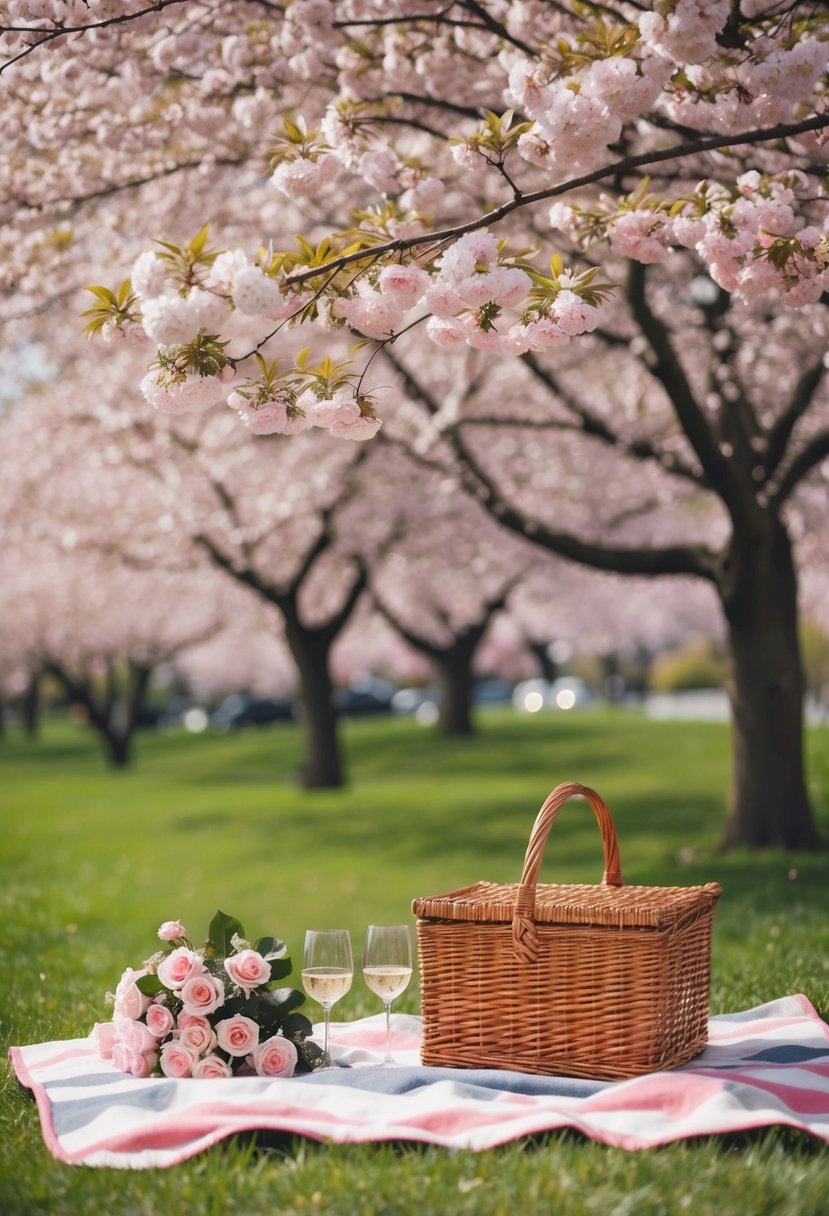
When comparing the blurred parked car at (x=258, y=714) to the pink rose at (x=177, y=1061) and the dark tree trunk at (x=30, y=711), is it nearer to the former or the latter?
the dark tree trunk at (x=30, y=711)

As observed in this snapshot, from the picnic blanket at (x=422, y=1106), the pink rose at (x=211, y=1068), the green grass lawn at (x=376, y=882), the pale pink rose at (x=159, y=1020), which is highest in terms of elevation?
the pale pink rose at (x=159, y=1020)

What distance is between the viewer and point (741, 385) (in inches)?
484

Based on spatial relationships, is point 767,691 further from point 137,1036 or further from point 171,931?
point 137,1036

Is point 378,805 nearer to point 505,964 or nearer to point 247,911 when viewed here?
point 247,911

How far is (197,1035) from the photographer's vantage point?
474cm

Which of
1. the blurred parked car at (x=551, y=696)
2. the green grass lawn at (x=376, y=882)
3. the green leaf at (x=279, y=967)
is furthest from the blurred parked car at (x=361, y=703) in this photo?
the green leaf at (x=279, y=967)

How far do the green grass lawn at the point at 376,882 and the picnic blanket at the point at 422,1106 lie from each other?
7cm

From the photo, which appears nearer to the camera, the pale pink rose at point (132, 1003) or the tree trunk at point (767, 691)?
the pale pink rose at point (132, 1003)

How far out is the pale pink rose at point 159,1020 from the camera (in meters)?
4.78

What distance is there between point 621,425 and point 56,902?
289 inches

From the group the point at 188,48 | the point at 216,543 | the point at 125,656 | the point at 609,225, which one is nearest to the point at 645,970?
the point at 609,225

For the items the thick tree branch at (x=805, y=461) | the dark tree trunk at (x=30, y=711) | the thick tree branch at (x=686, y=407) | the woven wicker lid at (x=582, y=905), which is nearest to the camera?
the woven wicker lid at (x=582, y=905)

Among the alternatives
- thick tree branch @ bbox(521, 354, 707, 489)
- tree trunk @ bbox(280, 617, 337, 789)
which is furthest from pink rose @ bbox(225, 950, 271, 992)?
tree trunk @ bbox(280, 617, 337, 789)

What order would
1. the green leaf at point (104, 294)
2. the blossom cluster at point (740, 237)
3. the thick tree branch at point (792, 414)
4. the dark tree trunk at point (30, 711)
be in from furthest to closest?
1. the dark tree trunk at point (30, 711)
2. the thick tree branch at point (792, 414)
3. the blossom cluster at point (740, 237)
4. the green leaf at point (104, 294)
